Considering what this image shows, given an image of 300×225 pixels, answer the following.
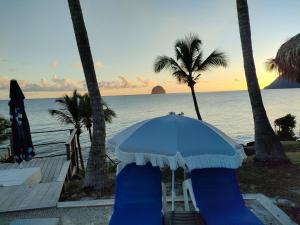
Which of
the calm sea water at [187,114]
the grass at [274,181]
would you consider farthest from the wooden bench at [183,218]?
the calm sea water at [187,114]

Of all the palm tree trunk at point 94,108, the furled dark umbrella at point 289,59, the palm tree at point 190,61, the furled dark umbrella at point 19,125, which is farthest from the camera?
the palm tree at point 190,61

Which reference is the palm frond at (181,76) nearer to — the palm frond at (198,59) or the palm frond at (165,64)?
the palm frond at (165,64)

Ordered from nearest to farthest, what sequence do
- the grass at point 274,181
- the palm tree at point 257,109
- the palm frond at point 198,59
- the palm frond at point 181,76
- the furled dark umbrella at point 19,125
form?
1. the furled dark umbrella at point 19,125
2. the grass at point 274,181
3. the palm tree at point 257,109
4. the palm frond at point 198,59
5. the palm frond at point 181,76

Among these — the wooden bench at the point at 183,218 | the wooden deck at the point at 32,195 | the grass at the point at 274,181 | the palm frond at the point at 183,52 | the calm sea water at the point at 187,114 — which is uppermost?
the palm frond at the point at 183,52

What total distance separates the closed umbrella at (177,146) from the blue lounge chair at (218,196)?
566 mm

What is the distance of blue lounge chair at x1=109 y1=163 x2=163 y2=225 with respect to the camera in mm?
4809

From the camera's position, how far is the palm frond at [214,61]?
17.0m

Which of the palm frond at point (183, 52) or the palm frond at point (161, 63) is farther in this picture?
the palm frond at point (161, 63)

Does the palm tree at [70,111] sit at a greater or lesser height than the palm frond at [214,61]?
lesser

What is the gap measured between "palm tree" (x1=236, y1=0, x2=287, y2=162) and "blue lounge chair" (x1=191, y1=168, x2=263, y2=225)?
4643 mm

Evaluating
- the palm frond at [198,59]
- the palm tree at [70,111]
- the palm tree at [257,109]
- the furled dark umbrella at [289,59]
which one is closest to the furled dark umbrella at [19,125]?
the palm tree at [257,109]

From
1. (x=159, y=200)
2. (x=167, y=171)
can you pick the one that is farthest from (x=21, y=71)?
(x=159, y=200)

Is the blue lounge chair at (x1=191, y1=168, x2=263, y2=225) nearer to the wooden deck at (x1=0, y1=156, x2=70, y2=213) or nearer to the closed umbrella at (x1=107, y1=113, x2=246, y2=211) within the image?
the closed umbrella at (x1=107, y1=113, x2=246, y2=211)

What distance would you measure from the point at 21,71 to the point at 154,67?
36.5 m
